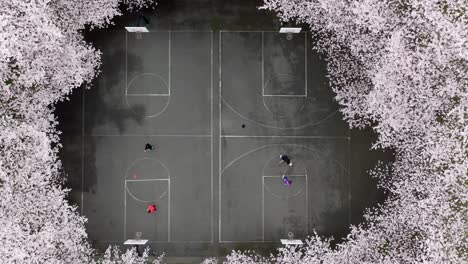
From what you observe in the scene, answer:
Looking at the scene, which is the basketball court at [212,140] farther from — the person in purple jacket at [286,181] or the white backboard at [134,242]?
the white backboard at [134,242]

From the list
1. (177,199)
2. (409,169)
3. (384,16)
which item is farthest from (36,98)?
(409,169)

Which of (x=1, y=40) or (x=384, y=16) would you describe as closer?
(x=1, y=40)

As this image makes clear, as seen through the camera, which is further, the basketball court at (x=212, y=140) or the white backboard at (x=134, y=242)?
the basketball court at (x=212, y=140)

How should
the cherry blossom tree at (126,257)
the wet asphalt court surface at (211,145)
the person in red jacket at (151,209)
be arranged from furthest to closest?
the wet asphalt court surface at (211,145)
the person in red jacket at (151,209)
the cherry blossom tree at (126,257)

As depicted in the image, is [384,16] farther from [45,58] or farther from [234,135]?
[45,58]

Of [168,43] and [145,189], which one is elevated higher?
[168,43]

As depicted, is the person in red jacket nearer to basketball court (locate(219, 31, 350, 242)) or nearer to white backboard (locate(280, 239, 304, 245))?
basketball court (locate(219, 31, 350, 242))

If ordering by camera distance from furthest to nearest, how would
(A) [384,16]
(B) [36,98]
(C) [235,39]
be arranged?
(C) [235,39] → (B) [36,98] → (A) [384,16]

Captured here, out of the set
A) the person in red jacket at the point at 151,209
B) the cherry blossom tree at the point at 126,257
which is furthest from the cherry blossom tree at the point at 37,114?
the person in red jacket at the point at 151,209
